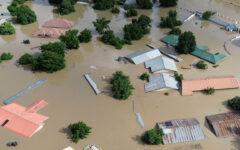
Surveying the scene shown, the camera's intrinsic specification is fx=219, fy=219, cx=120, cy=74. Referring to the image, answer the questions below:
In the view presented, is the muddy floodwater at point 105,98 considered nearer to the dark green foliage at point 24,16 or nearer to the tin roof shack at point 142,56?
the tin roof shack at point 142,56

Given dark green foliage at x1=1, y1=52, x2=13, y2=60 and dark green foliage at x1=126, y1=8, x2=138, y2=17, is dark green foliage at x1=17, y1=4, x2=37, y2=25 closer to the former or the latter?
dark green foliage at x1=1, y1=52, x2=13, y2=60

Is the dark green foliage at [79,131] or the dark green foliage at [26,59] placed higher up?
the dark green foliage at [26,59]

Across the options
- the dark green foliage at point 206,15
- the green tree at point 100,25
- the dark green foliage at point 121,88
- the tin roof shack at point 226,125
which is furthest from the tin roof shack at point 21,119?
the dark green foliage at point 206,15

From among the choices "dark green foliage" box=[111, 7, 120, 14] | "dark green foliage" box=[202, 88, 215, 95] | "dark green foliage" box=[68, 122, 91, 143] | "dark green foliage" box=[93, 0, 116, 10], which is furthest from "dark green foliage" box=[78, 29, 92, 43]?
"dark green foliage" box=[202, 88, 215, 95]

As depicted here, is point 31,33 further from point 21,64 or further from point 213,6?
point 213,6

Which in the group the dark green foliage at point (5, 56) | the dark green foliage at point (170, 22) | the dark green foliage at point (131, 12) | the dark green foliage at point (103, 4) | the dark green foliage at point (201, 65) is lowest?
the dark green foliage at point (201, 65)
